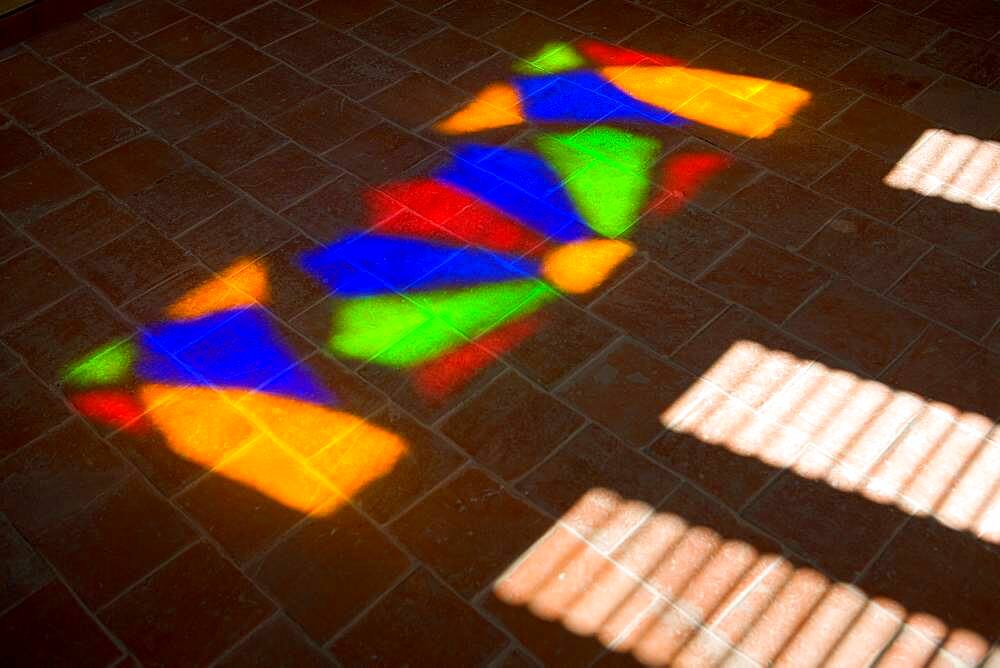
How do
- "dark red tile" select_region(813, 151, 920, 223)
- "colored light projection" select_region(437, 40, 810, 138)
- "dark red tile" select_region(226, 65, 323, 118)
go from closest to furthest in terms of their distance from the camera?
"dark red tile" select_region(813, 151, 920, 223), "colored light projection" select_region(437, 40, 810, 138), "dark red tile" select_region(226, 65, 323, 118)

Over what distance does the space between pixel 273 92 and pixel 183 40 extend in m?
0.70

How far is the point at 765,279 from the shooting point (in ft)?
10.5

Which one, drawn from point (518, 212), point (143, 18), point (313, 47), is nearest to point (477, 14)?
point (313, 47)

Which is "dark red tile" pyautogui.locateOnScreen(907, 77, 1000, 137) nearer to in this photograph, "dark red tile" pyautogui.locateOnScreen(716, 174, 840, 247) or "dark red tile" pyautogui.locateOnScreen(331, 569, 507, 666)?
"dark red tile" pyautogui.locateOnScreen(716, 174, 840, 247)

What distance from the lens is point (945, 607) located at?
2371mm

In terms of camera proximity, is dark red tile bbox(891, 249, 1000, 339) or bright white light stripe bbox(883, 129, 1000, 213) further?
bright white light stripe bbox(883, 129, 1000, 213)

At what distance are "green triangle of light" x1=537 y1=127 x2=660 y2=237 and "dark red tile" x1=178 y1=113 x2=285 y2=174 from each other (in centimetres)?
114

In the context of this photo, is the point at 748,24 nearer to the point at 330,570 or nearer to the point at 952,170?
the point at 952,170

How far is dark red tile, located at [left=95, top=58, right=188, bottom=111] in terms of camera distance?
4148mm

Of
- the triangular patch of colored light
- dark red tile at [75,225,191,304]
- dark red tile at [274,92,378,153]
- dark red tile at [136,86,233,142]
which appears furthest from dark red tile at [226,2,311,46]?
the triangular patch of colored light

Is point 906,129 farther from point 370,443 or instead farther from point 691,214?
point 370,443

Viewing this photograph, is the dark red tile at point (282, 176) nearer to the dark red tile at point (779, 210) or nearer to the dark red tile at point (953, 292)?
the dark red tile at point (779, 210)

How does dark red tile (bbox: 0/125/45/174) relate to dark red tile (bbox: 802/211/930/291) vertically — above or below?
below

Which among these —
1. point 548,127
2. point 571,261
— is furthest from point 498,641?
point 548,127
